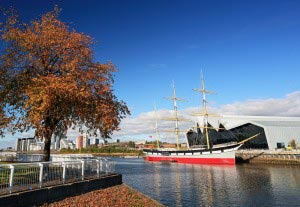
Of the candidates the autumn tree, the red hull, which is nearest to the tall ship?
the red hull

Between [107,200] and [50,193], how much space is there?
327cm

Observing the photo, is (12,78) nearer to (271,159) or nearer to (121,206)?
(121,206)

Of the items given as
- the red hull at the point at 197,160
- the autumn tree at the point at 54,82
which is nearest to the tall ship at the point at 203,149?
the red hull at the point at 197,160

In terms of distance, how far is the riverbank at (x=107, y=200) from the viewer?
1375 cm

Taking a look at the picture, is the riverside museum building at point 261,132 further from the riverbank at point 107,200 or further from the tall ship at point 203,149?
Answer: the riverbank at point 107,200

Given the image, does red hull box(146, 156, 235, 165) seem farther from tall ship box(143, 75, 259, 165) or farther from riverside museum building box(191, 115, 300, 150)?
riverside museum building box(191, 115, 300, 150)

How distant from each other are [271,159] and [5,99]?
61585 mm

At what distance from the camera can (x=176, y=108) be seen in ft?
367

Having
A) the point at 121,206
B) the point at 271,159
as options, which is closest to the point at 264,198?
the point at 121,206

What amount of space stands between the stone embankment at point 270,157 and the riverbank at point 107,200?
5212 cm

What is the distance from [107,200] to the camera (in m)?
15.1

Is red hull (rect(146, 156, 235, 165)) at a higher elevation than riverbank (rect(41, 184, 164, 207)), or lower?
lower

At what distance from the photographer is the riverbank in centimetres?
1375

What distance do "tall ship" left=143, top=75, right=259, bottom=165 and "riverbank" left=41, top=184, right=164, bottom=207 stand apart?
56.1 metres
